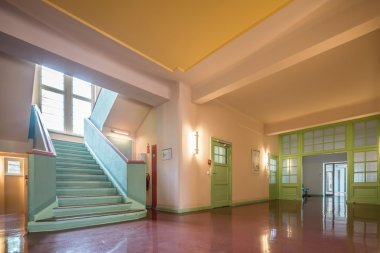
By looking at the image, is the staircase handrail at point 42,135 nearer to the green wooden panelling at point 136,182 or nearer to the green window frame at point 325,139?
the green wooden panelling at point 136,182

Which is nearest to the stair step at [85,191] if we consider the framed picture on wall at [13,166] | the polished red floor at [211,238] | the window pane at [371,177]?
the polished red floor at [211,238]

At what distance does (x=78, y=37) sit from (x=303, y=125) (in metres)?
7.71

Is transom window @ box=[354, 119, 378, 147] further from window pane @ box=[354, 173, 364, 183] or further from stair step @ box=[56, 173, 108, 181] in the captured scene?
stair step @ box=[56, 173, 108, 181]

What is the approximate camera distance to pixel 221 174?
6711 mm

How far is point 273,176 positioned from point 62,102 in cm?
913

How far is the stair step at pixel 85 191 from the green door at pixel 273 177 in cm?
676

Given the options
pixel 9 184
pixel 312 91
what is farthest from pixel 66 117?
pixel 312 91

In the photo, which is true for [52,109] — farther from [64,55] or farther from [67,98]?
[64,55]

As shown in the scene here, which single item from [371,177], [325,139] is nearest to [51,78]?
[325,139]

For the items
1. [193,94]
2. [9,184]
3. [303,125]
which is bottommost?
[9,184]

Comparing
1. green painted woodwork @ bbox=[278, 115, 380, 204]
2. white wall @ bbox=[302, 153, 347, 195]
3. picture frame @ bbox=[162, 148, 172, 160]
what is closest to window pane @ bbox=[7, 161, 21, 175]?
picture frame @ bbox=[162, 148, 172, 160]

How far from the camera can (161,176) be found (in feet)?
19.3

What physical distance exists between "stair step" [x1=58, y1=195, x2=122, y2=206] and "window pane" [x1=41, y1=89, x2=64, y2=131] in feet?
15.9

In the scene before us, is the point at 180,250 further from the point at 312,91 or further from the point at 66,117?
the point at 66,117
